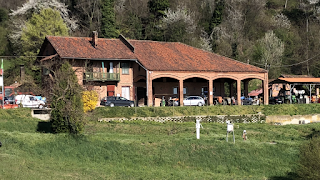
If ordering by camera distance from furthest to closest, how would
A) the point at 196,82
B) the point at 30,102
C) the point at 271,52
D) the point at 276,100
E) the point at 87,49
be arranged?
the point at 271,52
the point at 196,82
the point at 276,100
the point at 87,49
the point at 30,102

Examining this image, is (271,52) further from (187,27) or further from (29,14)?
(29,14)

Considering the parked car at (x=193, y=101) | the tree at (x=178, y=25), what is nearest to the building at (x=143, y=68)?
the parked car at (x=193, y=101)

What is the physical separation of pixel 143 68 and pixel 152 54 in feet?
13.5

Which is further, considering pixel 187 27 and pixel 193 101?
pixel 187 27

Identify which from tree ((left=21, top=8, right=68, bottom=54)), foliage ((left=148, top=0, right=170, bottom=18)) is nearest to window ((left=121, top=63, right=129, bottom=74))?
tree ((left=21, top=8, right=68, bottom=54))

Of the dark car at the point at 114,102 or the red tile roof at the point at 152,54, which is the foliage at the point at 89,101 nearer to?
the dark car at the point at 114,102

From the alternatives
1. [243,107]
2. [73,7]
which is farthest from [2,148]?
A: [73,7]

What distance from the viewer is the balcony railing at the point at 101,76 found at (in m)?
47.1

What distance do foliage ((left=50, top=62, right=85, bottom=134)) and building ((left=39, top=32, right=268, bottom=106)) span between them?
55.7 feet

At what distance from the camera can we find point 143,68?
49.2 meters

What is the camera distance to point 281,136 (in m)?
32.7

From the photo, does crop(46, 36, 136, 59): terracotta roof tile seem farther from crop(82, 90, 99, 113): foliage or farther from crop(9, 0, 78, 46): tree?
crop(9, 0, 78, 46): tree

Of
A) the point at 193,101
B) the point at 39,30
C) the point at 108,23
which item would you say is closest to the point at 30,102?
the point at 193,101

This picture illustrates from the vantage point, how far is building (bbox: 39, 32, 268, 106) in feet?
157
